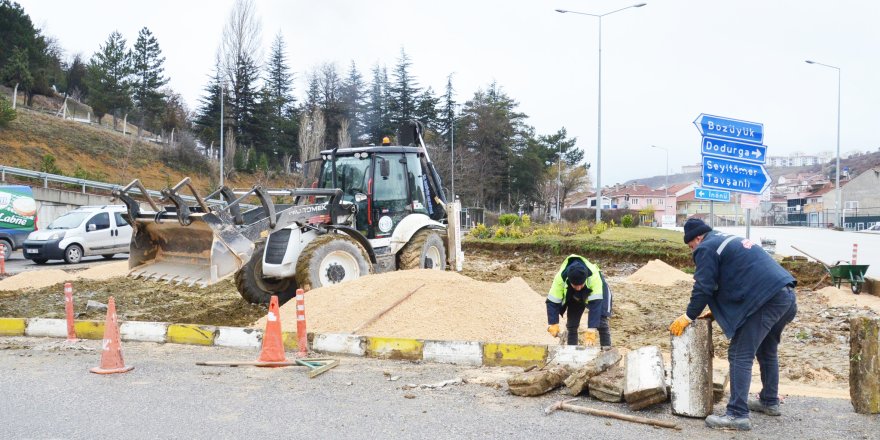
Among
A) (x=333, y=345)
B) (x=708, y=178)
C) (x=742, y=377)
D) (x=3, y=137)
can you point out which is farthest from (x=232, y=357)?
(x=3, y=137)

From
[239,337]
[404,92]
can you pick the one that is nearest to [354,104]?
[404,92]

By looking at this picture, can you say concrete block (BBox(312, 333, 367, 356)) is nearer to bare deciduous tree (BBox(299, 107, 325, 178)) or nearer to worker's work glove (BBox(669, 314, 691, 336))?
worker's work glove (BBox(669, 314, 691, 336))

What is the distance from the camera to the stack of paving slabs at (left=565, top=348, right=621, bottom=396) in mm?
6105

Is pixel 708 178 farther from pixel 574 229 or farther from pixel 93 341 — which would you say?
pixel 574 229

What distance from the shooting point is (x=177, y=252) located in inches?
422

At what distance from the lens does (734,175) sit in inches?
441

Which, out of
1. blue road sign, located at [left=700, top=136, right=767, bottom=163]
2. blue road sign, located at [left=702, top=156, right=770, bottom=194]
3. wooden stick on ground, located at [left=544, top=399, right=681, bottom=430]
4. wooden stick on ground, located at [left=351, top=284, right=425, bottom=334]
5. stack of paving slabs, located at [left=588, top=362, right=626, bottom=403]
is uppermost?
blue road sign, located at [left=700, top=136, right=767, bottom=163]

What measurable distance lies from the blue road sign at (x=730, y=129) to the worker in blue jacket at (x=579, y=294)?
4.61 m

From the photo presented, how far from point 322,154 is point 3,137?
34.3 m

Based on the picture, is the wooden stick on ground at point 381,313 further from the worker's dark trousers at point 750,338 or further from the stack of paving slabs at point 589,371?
the worker's dark trousers at point 750,338

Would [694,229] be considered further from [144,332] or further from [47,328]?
[47,328]

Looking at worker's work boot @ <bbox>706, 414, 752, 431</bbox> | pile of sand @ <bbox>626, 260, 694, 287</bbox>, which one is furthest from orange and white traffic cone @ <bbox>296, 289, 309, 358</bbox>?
pile of sand @ <bbox>626, 260, 694, 287</bbox>

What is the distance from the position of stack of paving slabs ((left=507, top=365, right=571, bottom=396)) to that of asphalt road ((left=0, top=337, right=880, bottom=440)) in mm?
77

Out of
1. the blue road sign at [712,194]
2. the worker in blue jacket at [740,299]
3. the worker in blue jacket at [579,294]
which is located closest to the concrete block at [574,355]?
the worker in blue jacket at [579,294]
